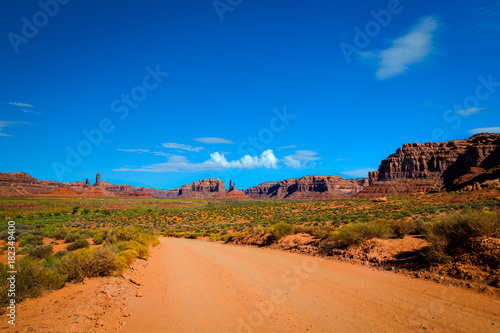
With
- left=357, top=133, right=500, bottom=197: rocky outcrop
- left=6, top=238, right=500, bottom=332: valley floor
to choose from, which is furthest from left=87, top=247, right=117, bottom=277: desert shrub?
left=357, top=133, right=500, bottom=197: rocky outcrop

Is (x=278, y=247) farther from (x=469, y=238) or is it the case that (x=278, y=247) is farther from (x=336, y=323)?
(x=336, y=323)

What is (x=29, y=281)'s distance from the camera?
21.7ft

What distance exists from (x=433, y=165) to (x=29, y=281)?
426ft

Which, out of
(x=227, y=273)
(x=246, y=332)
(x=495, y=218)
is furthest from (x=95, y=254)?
(x=495, y=218)

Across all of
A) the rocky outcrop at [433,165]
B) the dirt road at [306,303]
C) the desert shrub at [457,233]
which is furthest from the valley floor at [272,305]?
the rocky outcrop at [433,165]

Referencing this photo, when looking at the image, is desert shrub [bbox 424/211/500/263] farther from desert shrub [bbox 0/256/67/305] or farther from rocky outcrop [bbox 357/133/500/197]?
rocky outcrop [bbox 357/133/500/197]

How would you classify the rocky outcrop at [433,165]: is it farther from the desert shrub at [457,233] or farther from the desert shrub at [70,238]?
the desert shrub at [70,238]

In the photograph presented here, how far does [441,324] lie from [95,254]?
9881 millimetres

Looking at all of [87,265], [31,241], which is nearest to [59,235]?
[31,241]

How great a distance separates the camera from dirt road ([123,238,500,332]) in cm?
546

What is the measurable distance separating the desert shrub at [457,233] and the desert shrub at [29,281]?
1103 cm

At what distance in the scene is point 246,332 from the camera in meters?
5.38

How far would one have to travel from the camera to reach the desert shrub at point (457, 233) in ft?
26.4

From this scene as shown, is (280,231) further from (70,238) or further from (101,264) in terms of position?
(70,238)
